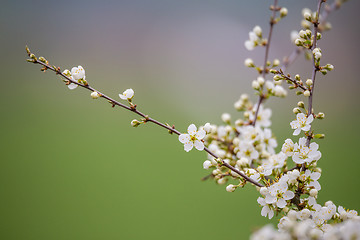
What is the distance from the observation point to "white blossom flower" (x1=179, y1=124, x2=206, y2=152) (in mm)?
905

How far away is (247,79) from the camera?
7.31 metres

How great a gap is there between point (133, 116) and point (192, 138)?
4.59 metres

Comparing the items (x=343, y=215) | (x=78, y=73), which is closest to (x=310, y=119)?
(x=343, y=215)

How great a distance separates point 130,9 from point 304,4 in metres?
4.65

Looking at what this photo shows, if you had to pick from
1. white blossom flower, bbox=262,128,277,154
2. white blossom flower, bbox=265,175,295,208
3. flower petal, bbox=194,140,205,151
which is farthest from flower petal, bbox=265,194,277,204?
white blossom flower, bbox=262,128,277,154

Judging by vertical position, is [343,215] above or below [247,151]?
below

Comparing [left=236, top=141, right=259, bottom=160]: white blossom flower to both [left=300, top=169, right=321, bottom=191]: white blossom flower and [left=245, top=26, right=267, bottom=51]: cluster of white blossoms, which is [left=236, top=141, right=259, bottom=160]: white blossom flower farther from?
[left=245, top=26, right=267, bottom=51]: cluster of white blossoms

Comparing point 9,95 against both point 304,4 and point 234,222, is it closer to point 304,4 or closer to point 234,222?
point 234,222

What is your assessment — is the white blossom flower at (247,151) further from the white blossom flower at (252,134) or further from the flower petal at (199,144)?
the flower petal at (199,144)

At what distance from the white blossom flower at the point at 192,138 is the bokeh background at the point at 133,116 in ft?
1.05

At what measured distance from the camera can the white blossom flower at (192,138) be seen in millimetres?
905

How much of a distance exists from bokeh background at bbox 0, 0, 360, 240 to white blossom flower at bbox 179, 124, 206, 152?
0.32 m

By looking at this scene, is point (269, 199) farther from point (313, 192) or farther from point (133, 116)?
point (133, 116)

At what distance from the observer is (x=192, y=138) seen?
0.92 m
